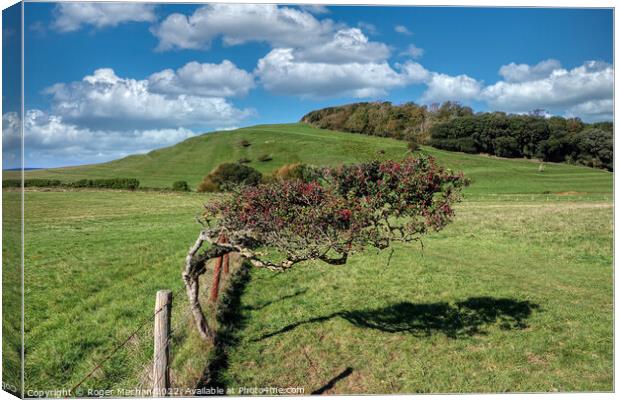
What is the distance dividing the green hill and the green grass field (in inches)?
1.9

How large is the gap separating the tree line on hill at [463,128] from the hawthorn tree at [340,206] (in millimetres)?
2381

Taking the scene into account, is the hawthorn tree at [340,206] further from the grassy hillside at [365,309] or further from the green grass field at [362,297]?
the grassy hillside at [365,309]

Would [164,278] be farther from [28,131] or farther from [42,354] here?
[28,131]

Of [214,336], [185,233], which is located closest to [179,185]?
[185,233]

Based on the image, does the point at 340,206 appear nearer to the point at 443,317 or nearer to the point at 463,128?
the point at 463,128

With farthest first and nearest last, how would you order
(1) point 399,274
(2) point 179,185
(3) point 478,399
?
1. (2) point 179,185
2. (1) point 399,274
3. (3) point 478,399

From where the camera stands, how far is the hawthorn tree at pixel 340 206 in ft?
22.3

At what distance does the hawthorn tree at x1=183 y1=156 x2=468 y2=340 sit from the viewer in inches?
268

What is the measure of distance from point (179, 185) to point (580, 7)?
42.9 ft

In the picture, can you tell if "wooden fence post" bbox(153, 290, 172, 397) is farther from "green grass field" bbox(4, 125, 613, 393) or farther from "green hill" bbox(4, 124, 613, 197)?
"green hill" bbox(4, 124, 613, 197)

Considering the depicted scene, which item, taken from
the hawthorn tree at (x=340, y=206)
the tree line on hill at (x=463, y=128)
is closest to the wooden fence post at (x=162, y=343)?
the hawthorn tree at (x=340, y=206)

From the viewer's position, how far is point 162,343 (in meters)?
6.20

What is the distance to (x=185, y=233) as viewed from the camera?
20156 millimetres

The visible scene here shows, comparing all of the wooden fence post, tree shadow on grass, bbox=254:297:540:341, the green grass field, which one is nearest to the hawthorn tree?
the wooden fence post
